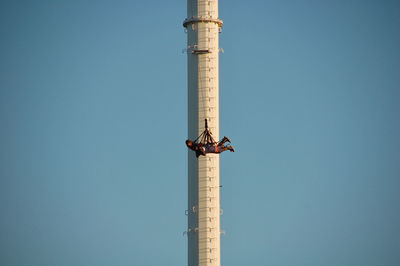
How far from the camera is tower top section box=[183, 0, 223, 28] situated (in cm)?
13888

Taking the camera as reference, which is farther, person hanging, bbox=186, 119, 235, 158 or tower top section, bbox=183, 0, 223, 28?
tower top section, bbox=183, 0, 223, 28

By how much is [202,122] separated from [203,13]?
1390 cm

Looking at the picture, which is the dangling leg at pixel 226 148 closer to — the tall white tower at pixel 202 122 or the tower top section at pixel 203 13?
the tall white tower at pixel 202 122

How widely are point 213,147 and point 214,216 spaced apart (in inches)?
447

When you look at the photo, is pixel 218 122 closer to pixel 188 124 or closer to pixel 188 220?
pixel 188 124

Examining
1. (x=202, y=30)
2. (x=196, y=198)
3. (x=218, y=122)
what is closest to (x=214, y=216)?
(x=196, y=198)

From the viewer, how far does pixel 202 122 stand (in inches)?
5438

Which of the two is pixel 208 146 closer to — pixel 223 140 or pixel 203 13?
pixel 223 140

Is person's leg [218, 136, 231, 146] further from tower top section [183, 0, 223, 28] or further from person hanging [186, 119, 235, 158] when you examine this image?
tower top section [183, 0, 223, 28]

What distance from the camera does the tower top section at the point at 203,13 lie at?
5468 inches

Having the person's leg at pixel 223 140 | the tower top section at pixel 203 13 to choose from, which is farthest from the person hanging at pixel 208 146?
the tower top section at pixel 203 13

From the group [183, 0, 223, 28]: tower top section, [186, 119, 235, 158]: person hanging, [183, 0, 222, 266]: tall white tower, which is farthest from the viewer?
[183, 0, 223, 28]: tower top section

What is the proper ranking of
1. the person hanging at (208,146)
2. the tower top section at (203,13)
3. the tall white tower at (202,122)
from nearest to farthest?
1. the person hanging at (208,146)
2. the tall white tower at (202,122)
3. the tower top section at (203,13)

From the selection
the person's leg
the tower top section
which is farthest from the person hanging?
the tower top section
